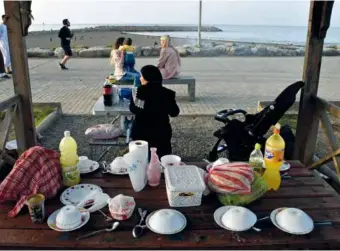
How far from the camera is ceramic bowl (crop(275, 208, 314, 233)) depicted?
5.43 ft

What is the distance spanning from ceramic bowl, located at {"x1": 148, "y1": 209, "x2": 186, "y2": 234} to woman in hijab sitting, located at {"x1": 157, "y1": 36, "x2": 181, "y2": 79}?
5667 mm

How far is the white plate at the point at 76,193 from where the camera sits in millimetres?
1932

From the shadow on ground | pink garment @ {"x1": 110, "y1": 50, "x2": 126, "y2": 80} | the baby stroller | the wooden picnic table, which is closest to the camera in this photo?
the wooden picnic table

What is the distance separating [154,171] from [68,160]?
0.56 m

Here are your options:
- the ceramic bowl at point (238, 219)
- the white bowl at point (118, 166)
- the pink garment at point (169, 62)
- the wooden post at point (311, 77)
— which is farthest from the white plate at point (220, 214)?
the pink garment at point (169, 62)

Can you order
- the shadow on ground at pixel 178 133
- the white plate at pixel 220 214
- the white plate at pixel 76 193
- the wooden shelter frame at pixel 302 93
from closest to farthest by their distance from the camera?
the white plate at pixel 220 214 < the white plate at pixel 76 193 < the wooden shelter frame at pixel 302 93 < the shadow on ground at pixel 178 133

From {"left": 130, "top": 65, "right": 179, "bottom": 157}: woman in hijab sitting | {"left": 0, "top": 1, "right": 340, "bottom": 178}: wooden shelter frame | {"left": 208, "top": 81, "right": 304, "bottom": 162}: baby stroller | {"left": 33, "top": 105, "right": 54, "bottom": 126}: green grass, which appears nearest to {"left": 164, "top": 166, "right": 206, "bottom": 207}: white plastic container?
{"left": 130, "top": 65, "right": 179, "bottom": 157}: woman in hijab sitting

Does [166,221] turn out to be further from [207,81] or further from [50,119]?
[207,81]

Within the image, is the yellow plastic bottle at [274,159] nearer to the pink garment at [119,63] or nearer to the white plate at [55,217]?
the white plate at [55,217]

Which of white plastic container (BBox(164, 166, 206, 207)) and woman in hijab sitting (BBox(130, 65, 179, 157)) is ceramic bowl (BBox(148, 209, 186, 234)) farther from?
woman in hijab sitting (BBox(130, 65, 179, 157))

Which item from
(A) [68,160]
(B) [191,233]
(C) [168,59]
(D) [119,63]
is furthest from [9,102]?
(C) [168,59]

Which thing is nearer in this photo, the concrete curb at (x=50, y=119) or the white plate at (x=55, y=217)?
the white plate at (x=55, y=217)

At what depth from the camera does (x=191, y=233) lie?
1.66 metres

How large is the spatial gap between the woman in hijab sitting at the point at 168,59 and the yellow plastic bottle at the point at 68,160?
17.3 feet
